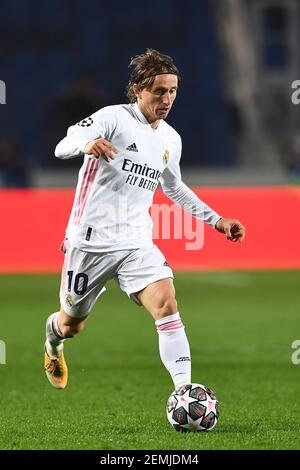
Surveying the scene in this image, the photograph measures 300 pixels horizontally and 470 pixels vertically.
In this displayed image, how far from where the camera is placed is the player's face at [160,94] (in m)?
6.07

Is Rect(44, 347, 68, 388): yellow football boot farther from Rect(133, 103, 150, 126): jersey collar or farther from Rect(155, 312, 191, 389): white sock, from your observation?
Rect(133, 103, 150, 126): jersey collar

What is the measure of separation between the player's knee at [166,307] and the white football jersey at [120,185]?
41cm

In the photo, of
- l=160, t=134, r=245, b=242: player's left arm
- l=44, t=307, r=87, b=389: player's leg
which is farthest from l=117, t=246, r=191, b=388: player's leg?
l=44, t=307, r=87, b=389: player's leg

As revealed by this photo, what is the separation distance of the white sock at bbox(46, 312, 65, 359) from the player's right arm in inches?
50.1

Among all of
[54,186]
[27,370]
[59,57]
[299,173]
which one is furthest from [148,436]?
[59,57]

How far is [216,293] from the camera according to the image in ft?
46.0

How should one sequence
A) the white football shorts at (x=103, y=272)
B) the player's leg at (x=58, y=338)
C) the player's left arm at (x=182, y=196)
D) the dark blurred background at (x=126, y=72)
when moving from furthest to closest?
the dark blurred background at (x=126, y=72)
the player's leg at (x=58, y=338)
the player's left arm at (x=182, y=196)
the white football shorts at (x=103, y=272)

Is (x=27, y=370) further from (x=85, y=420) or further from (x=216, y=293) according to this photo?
(x=216, y=293)

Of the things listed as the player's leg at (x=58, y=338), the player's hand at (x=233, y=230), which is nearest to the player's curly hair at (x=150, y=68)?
the player's hand at (x=233, y=230)

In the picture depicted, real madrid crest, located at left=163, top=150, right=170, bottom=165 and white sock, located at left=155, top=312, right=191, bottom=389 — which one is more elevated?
real madrid crest, located at left=163, top=150, right=170, bottom=165

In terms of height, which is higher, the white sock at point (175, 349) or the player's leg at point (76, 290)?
the player's leg at point (76, 290)

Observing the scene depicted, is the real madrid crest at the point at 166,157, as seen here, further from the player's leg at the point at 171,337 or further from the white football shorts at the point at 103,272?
the player's leg at the point at 171,337

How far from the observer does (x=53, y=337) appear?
22.7ft

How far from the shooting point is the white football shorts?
6.06 m
